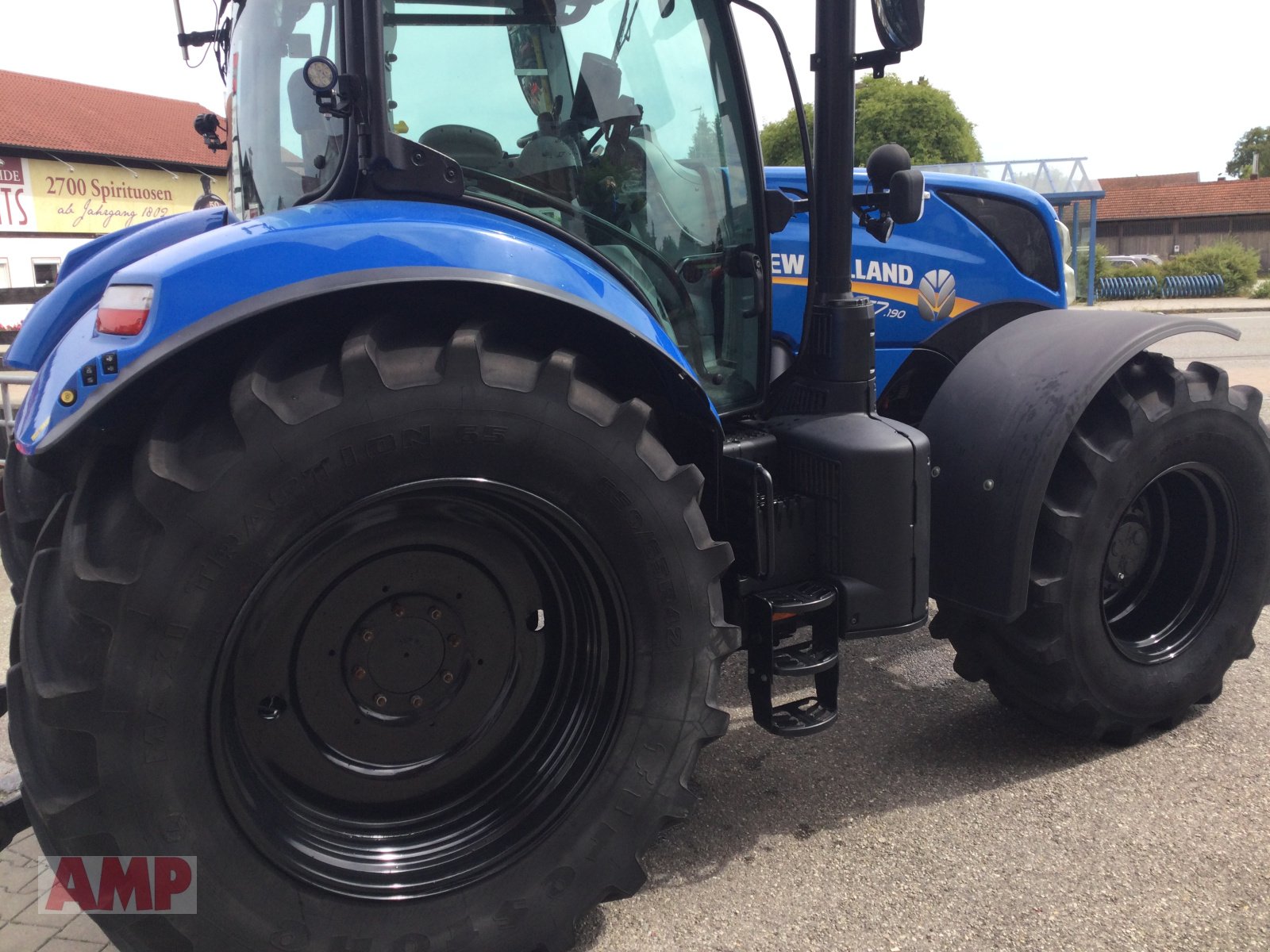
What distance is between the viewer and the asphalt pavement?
7.68 feet

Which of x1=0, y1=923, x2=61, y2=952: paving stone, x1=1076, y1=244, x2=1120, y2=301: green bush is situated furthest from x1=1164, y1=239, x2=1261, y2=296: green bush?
x1=0, y1=923, x2=61, y2=952: paving stone

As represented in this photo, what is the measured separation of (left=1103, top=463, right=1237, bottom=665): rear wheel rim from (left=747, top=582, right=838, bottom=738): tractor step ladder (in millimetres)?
1095

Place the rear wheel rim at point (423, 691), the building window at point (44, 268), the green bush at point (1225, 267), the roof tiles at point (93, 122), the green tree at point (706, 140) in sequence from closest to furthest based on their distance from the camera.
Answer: the rear wheel rim at point (423, 691)
the green tree at point (706, 140)
the building window at point (44, 268)
the green bush at point (1225, 267)
the roof tiles at point (93, 122)

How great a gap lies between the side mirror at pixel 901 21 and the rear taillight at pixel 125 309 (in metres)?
1.97

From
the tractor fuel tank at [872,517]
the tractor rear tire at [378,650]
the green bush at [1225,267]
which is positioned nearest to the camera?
the tractor rear tire at [378,650]

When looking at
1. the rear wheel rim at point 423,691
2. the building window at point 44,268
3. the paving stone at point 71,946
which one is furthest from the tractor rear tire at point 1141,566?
the building window at point 44,268

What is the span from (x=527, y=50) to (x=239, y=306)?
1110 mm

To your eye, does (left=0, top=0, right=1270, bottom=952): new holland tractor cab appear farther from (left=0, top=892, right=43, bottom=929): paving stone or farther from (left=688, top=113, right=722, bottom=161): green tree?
(left=0, top=892, right=43, bottom=929): paving stone

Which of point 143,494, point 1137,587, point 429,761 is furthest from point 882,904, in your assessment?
point 143,494

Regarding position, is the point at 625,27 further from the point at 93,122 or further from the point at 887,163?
the point at 93,122

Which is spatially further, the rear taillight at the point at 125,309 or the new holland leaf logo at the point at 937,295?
the new holland leaf logo at the point at 937,295

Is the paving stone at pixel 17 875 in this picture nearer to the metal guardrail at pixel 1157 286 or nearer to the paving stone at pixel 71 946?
the paving stone at pixel 71 946

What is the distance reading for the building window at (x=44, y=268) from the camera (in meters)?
31.0

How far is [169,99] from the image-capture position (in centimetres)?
4041
